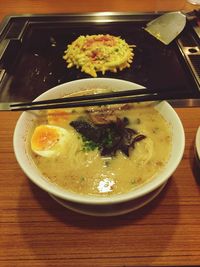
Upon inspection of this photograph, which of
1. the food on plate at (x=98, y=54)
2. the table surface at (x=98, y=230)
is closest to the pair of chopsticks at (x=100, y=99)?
the table surface at (x=98, y=230)

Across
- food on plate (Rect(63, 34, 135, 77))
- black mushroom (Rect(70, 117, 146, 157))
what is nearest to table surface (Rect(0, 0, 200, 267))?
black mushroom (Rect(70, 117, 146, 157))

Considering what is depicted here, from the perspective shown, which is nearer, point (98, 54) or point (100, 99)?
point (100, 99)

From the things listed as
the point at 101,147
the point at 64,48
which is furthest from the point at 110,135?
the point at 64,48

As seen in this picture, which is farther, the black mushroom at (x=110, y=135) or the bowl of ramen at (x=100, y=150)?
the black mushroom at (x=110, y=135)

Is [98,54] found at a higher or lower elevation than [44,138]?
lower

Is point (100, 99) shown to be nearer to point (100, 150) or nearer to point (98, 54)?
point (100, 150)

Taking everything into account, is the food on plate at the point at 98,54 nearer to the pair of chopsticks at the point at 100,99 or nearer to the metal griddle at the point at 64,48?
the metal griddle at the point at 64,48

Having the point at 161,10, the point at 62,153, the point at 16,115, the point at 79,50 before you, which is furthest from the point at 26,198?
the point at 161,10
